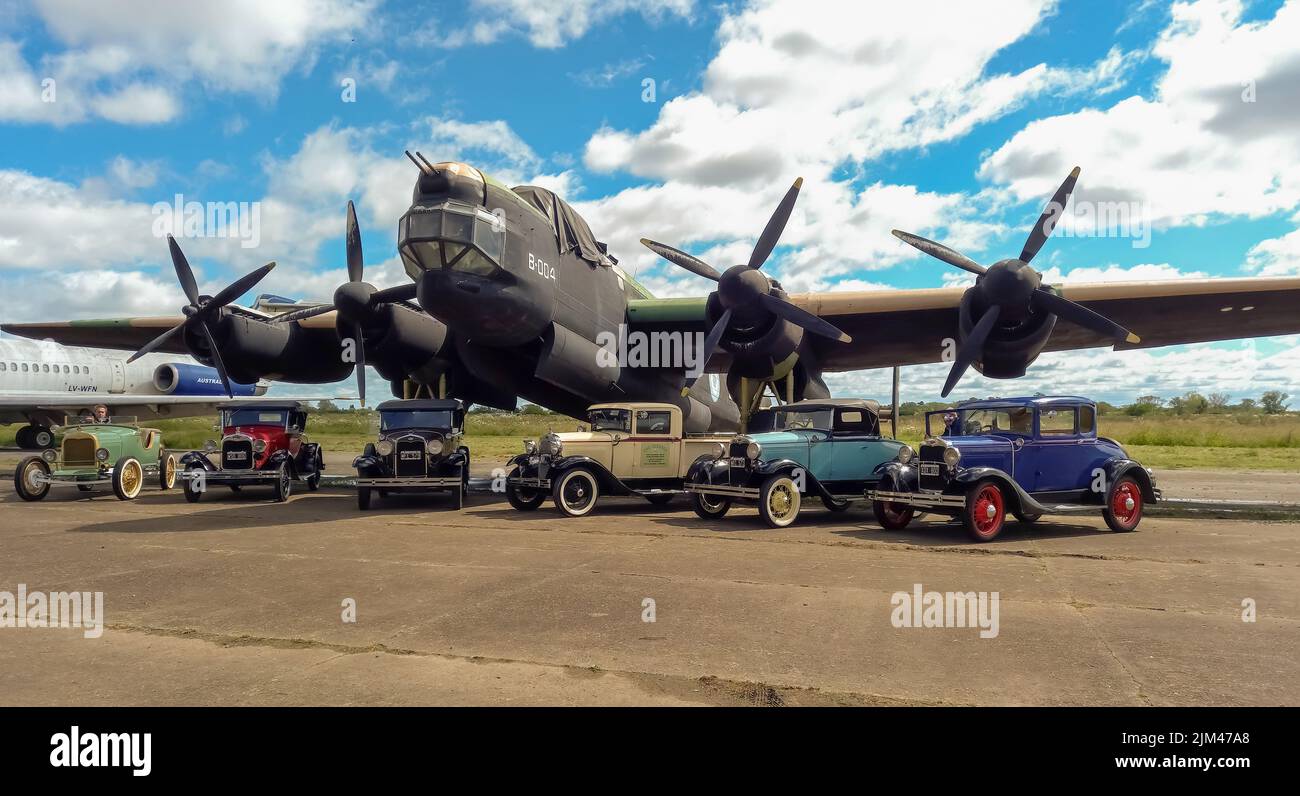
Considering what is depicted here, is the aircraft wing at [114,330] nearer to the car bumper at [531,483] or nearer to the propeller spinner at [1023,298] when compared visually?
the car bumper at [531,483]

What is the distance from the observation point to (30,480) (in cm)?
1474

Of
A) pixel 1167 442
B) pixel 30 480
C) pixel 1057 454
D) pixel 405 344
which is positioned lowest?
pixel 1167 442

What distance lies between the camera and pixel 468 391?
63.7ft

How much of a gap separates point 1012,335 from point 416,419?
11149 mm

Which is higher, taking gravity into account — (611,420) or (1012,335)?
(1012,335)

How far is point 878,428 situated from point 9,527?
43.4 feet

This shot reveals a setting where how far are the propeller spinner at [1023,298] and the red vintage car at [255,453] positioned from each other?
42.4 ft

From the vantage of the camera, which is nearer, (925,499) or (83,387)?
(925,499)

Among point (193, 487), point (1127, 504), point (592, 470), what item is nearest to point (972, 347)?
point (1127, 504)

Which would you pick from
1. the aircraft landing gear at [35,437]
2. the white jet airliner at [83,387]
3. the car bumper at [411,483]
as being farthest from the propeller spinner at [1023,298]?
the aircraft landing gear at [35,437]

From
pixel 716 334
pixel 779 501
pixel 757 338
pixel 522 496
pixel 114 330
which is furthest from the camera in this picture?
pixel 114 330

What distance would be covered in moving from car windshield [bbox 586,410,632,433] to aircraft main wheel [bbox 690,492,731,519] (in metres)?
2.00

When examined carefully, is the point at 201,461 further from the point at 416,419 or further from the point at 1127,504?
the point at 1127,504
